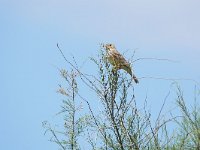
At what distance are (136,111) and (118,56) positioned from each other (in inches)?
52.8

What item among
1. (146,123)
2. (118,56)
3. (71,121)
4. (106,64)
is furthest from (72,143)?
(146,123)

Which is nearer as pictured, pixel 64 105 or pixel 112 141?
pixel 112 141

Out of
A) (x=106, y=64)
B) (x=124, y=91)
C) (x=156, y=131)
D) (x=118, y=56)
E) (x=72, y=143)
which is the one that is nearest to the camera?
(x=156, y=131)

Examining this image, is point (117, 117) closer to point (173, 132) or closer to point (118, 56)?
point (173, 132)

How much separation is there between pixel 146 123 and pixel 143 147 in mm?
177

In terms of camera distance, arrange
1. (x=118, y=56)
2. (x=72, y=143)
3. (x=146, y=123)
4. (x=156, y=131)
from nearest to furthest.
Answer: (x=156, y=131) → (x=146, y=123) → (x=118, y=56) → (x=72, y=143)

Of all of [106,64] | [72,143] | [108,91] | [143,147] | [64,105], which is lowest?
[143,147]

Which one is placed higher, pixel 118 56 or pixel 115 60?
pixel 118 56

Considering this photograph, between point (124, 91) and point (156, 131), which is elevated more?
point (124, 91)

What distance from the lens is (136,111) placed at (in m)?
2.86

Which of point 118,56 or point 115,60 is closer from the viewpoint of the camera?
point 115,60

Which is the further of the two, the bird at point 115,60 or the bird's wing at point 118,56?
the bird's wing at point 118,56

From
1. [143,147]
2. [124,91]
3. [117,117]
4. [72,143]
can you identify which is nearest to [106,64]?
[124,91]

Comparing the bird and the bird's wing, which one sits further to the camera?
the bird's wing
